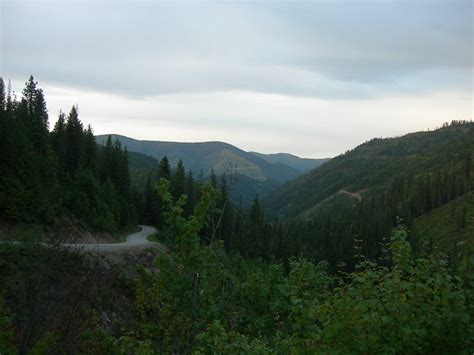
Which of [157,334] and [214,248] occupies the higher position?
[214,248]

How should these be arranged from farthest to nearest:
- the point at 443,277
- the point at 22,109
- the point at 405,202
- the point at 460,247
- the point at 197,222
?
1. the point at 405,202
2. the point at 22,109
3. the point at 197,222
4. the point at 460,247
5. the point at 443,277

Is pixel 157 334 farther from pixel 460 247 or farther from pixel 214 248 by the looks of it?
pixel 460 247

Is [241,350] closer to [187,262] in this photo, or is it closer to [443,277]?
[187,262]

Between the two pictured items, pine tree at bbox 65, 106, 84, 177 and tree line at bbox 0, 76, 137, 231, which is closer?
tree line at bbox 0, 76, 137, 231

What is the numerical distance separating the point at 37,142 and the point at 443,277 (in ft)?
153

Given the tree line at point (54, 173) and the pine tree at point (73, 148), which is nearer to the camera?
the tree line at point (54, 173)

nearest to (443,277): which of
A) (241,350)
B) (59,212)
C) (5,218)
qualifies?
(241,350)

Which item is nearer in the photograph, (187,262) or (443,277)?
(443,277)

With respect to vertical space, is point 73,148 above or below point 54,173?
above

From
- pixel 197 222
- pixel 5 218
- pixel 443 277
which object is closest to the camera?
pixel 443 277

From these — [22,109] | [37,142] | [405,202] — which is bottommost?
[405,202]

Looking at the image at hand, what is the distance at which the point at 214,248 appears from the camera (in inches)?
314

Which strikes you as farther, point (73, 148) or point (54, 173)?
point (73, 148)

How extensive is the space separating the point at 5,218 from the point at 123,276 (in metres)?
13.2
